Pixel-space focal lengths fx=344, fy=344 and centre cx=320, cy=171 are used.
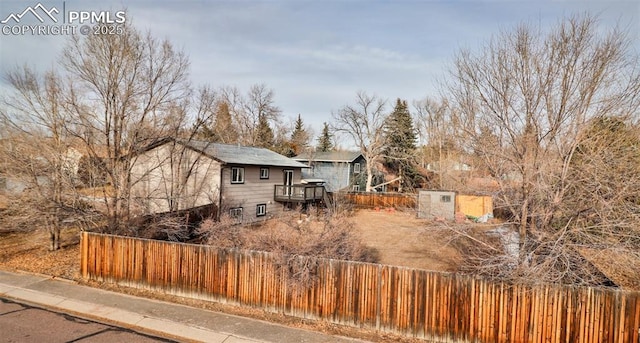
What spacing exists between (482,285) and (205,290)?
6.88 metres

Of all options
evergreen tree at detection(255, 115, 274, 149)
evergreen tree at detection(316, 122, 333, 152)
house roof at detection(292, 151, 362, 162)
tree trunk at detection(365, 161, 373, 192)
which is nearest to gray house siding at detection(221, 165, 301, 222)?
house roof at detection(292, 151, 362, 162)

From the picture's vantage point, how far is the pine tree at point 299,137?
56.5 meters

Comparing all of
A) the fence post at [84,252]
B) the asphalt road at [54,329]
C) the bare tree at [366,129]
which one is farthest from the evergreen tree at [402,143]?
the asphalt road at [54,329]

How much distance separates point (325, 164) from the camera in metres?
39.0

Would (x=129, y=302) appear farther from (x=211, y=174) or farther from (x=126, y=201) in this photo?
(x=211, y=174)

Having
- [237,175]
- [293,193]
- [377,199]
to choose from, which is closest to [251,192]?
[237,175]

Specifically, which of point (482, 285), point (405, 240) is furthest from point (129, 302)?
point (405, 240)

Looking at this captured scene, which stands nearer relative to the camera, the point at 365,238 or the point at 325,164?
the point at 365,238

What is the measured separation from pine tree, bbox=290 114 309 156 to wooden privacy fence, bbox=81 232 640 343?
1809 inches

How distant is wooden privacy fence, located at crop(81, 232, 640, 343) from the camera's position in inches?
261

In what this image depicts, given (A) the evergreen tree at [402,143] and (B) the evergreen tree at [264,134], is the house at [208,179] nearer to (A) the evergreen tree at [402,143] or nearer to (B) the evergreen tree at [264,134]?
(A) the evergreen tree at [402,143]

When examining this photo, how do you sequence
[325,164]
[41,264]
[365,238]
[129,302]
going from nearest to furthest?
1. [129,302]
2. [41,264]
3. [365,238]
4. [325,164]

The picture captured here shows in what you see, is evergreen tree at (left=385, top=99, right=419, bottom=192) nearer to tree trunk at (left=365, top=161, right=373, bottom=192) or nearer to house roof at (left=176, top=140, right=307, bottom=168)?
tree trunk at (left=365, top=161, right=373, bottom=192)

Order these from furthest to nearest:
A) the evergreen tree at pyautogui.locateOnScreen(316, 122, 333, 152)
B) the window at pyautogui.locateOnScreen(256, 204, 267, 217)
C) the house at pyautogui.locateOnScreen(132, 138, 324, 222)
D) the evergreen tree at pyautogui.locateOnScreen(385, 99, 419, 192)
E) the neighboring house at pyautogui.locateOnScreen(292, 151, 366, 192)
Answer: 1. the evergreen tree at pyautogui.locateOnScreen(316, 122, 333, 152)
2. the evergreen tree at pyautogui.locateOnScreen(385, 99, 419, 192)
3. the neighboring house at pyautogui.locateOnScreen(292, 151, 366, 192)
4. the window at pyautogui.locateOnScreen(256, 204, 267, 217)
5. the house at pyautogui.locateOnScreen(132, 138, 324, 222)
